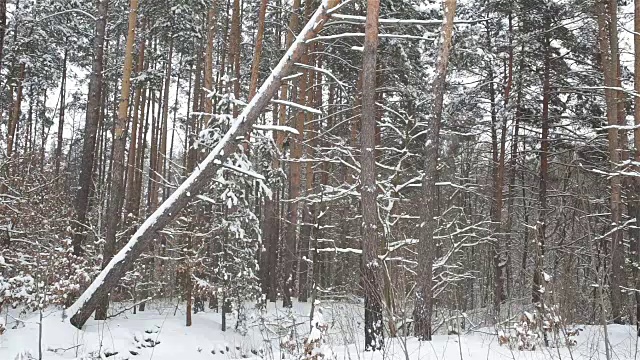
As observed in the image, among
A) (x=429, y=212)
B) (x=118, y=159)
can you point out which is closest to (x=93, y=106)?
A: (x=118, y=159)

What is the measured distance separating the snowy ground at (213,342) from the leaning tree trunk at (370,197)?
0.29 metres

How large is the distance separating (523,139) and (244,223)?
9803 mm

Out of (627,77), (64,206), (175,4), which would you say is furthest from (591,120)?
(64,206)

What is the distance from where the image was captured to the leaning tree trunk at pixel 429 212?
7.69 m

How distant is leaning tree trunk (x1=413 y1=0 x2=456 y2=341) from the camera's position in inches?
303

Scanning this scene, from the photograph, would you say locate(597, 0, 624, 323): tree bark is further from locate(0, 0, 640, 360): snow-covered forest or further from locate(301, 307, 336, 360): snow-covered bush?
locate(301, 307, 336, 360): snow-covered bush

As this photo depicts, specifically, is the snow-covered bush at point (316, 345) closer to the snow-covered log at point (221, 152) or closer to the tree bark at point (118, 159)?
the snow-covered log at point (221, 152)

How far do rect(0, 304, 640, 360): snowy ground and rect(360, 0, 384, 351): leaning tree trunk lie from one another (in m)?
0.29

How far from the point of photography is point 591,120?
14.7m

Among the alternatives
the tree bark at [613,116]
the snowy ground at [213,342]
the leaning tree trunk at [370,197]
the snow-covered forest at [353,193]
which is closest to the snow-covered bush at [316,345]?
the snow-covered forest at [353,193]

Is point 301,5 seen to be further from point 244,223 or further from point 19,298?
point 19,298

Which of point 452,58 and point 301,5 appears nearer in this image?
point 452,58

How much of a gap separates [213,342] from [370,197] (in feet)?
19.0

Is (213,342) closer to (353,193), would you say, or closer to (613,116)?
(353,193)
